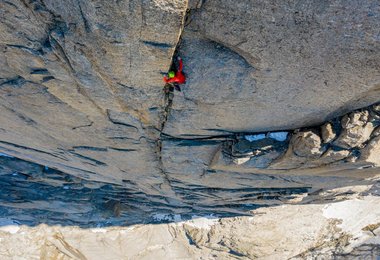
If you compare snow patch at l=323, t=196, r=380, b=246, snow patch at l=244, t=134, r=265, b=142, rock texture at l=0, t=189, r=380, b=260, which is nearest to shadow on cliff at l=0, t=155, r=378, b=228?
rock texture at l=0, t=189, r=380, b=260

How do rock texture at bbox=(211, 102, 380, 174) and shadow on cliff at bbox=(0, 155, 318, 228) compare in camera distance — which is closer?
rock texture at bbox=(211, 102, 380, 174)

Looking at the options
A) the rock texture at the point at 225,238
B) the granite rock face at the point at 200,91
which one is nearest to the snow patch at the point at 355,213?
the rock texture at the point at 225,238

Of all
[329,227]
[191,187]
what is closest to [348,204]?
[329,227]

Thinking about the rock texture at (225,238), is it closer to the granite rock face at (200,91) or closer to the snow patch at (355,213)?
the snow patch at (355,213)

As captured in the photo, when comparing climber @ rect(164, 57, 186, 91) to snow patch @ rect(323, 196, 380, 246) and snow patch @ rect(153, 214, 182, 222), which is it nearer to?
snow patch @ rect(323, 196, 380, 246)

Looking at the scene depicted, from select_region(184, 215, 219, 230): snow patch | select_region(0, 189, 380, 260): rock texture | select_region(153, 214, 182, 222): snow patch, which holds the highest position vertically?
select_region(153, 214, 182, 222): snow patch

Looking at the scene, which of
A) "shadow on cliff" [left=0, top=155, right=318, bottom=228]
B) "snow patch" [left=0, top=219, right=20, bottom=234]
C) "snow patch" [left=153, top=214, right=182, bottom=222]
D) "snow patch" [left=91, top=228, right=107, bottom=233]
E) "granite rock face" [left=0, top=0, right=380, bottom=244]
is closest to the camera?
"granite rock face" [left=0, top=0, right=380, bottom=244]

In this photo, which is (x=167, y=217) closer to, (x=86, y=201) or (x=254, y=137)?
(x=86, y=201)

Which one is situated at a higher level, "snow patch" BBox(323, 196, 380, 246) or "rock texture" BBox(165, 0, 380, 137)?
"rock texture" BBox(165, 0, 380, 137)

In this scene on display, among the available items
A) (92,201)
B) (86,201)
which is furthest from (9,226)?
(92,201)

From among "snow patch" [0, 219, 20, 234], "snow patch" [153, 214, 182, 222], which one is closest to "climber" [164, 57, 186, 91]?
"snow patch" [153, 214, 182, 222]

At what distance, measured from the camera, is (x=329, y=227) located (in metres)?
12.1

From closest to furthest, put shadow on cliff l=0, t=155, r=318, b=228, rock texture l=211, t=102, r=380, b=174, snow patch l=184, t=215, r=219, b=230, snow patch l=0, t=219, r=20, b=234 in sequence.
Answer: rock texture l=211, t=102, r=380, b=174 < shadow on cliff l=0, t=155, r=318, b=228 < snow patch l=184, t=215, r=219, b=230 < snow patch l=0, t=219, r=20, b=234

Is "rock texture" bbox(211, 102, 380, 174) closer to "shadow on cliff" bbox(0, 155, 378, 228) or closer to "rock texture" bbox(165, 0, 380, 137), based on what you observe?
"rock texture" bbox(165, 0, 380, 137)
